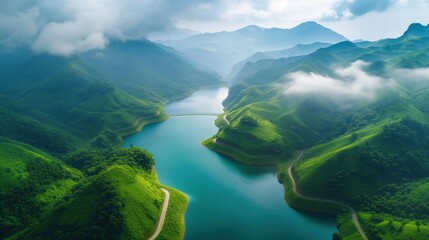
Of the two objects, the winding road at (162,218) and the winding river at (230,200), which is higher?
the winding river at (230,200)

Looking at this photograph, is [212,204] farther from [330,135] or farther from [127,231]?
[330,135]

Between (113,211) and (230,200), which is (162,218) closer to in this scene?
(113,211)

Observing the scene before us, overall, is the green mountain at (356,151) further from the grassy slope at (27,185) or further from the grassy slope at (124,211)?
the grassy slope at (27,185)

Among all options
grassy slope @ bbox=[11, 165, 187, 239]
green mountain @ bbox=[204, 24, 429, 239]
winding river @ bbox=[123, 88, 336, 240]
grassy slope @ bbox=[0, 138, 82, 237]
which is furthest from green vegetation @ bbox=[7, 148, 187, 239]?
green mountain @ bbox=[204, 24, 429, 239]

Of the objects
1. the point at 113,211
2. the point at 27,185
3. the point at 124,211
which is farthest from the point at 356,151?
the point at 27,185

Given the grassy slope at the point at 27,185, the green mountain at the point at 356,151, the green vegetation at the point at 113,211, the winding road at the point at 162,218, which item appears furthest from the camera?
the green mountain at the point at 356,151

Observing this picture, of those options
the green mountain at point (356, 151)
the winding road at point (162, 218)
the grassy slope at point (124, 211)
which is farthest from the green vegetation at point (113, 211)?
the green mountain at point (356, 151)

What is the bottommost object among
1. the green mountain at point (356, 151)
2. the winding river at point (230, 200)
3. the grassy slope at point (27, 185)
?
the grassy slope at point (27, 185)

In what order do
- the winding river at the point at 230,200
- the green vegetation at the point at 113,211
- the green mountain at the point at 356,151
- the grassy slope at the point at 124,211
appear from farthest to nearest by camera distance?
the green mountain at the point at 356,151 → the winding river at the point at 230,200 → the grassy slope at the point at 124,211 → the green vegetation at the point at 113,211

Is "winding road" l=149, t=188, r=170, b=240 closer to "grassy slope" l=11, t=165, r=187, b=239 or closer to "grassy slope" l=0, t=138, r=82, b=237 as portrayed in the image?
"grassy slope" l=11, t=165, r=187, b=239
